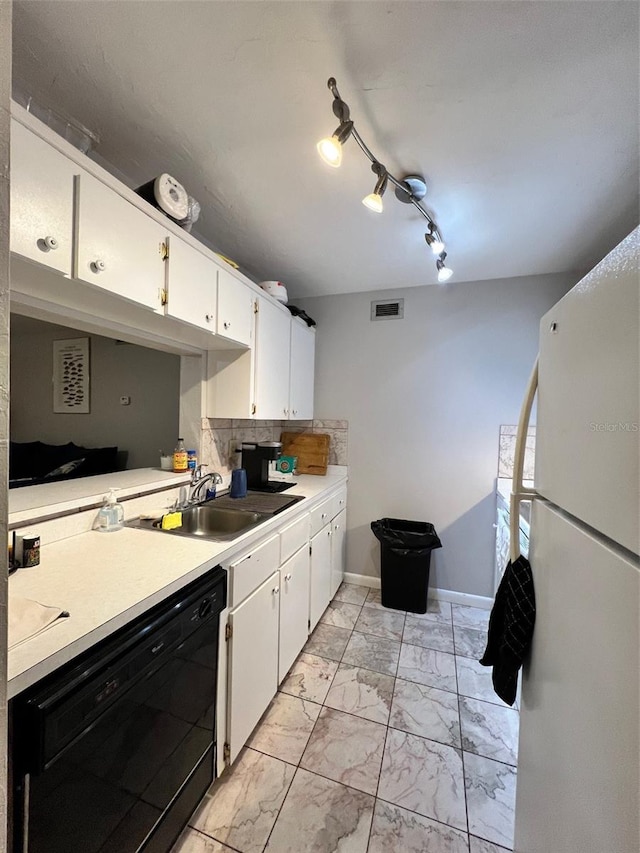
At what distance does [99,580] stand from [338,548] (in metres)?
1.95

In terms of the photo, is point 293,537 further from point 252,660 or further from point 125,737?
point 125,737

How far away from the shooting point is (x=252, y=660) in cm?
144

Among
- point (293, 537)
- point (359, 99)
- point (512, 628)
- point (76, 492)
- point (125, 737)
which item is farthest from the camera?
point (293, 537)

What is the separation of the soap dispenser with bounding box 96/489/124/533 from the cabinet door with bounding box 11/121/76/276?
0.92 meters

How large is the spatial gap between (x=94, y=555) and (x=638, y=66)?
2.35m

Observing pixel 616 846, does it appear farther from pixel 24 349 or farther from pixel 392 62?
pixel 24 349

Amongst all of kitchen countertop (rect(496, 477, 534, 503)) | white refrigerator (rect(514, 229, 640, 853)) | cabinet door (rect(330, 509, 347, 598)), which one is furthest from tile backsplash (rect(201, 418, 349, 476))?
white refrigerator (rect(514, 229, 640, 853))

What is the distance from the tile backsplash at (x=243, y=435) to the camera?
2.20m

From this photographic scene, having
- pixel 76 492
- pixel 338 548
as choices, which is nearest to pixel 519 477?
pixel 76 492

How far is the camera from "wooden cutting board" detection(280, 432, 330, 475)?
2.96 meters

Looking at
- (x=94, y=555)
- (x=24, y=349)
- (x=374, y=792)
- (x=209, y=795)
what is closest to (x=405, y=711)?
(x=374, y=792)

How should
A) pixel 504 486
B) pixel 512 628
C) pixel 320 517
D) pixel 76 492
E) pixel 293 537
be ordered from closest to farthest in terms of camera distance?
1. pixel 512 628
2. pixel 76 492
3. pixel 293 537
4. pixel 320 517
5. pixel 504 486

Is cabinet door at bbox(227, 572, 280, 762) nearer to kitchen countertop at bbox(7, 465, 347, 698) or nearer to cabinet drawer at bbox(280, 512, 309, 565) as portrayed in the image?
cabinet drawer at bbox(280, 512, 309, 565)

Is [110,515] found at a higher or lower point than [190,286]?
lower
